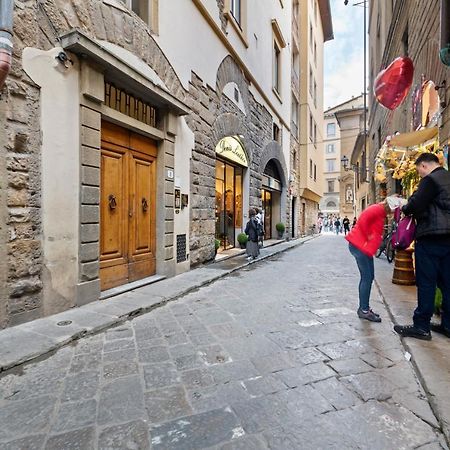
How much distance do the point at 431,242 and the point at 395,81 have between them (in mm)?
4902

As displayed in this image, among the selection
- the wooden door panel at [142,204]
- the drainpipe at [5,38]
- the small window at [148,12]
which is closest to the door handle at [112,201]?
the wooden door panel at [142,204]

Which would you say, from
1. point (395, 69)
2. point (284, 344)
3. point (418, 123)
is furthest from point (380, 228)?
point (395, 69)

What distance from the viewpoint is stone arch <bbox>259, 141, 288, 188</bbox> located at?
531 inches

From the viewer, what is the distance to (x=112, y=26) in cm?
503

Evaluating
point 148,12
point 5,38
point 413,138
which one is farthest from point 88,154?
point 413,138

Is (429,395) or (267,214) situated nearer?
(429,395)

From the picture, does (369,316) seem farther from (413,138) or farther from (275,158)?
(275,158)

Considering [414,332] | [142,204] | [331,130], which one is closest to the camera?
[414,332]

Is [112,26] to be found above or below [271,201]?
above

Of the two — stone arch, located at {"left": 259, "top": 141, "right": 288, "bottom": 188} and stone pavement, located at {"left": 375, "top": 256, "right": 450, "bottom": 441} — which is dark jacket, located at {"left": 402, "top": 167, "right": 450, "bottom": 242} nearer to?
stone pavement, located at {"left": 375, "top": 256, "right": 450, "bottom": 441}

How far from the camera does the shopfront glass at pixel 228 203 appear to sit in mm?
10359

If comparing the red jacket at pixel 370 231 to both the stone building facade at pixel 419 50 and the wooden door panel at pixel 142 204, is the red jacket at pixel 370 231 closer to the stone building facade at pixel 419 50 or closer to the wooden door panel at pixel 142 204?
the stone building facade at pixel 419 50

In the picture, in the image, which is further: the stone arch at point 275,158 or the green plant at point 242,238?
the stone arch at point 275,158

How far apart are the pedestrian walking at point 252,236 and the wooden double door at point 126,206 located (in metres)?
3.71
